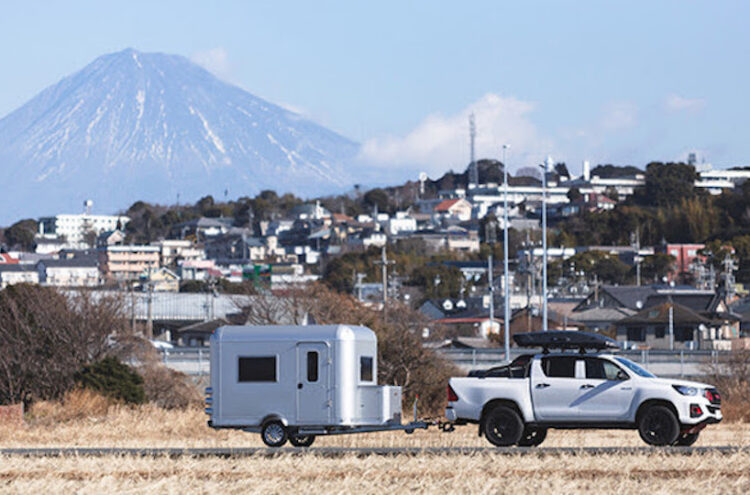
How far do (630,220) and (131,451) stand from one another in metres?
159

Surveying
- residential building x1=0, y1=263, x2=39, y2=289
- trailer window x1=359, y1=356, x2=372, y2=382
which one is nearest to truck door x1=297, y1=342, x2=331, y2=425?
trailer window x1=359, y1=356, x2=372, y2=382

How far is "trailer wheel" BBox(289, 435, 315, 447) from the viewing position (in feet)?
76.8

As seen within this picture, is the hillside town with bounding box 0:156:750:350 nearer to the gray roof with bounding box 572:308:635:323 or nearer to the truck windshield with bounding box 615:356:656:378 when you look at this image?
the gray roof with bounding box 572:308:635:323

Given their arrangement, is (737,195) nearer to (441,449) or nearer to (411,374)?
(411,374)

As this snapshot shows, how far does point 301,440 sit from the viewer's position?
23.6 m

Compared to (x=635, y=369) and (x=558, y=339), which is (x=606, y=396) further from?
(x=558, y=339)

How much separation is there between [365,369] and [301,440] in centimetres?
157

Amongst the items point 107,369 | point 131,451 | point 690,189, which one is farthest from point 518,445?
point 690,189

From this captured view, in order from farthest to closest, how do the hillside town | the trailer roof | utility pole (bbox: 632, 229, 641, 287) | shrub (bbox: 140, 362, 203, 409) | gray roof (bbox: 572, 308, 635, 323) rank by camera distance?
utility pole (bbox: 632, 229, 641, 287) → gray roof (bbox: 572, 308, 635, 323) → the hillside town → shrub (bbox: 140, 362, 203, 409) → the trailer roof

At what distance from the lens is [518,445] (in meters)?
22.6

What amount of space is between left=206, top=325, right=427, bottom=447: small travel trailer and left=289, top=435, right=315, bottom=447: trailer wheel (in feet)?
0.23

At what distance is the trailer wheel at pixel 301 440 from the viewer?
2341cm

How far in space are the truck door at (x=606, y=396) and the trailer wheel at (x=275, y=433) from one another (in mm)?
4772

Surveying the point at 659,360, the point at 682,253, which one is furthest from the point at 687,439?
the point at 682,253
